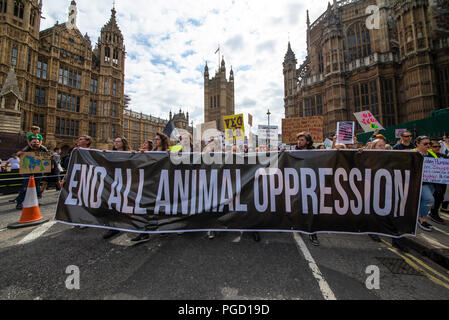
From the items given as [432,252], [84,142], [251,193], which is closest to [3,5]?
[84,142]

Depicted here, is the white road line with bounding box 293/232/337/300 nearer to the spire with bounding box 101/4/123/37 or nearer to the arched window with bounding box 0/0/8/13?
the arched window with bounding box 0/0/8/13

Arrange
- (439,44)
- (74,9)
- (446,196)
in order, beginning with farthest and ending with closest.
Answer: (74,9), (439,44), (446,196)

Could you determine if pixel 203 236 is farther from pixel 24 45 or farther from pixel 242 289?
pixel 24 45

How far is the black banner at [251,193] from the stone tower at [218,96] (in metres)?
71.1

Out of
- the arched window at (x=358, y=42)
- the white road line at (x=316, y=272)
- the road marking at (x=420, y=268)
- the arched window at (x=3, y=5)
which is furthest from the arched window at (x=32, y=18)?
the arched window at (x=358, y=42)

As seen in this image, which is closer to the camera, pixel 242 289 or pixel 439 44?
pixel 242 289

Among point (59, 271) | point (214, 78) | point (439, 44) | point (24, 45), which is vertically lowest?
point (59, 271)

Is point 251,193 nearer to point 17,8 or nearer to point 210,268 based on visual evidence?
point 210,268

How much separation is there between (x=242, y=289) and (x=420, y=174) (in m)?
3.81

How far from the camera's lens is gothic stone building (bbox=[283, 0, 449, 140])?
1878cm

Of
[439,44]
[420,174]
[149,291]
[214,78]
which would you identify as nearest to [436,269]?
[420,174]

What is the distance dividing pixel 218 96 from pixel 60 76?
5633 cm

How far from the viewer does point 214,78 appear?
76.5 meters

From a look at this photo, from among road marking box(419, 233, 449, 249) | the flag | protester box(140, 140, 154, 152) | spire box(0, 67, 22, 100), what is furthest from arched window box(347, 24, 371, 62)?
spire box(0, 67, 22, 100)
